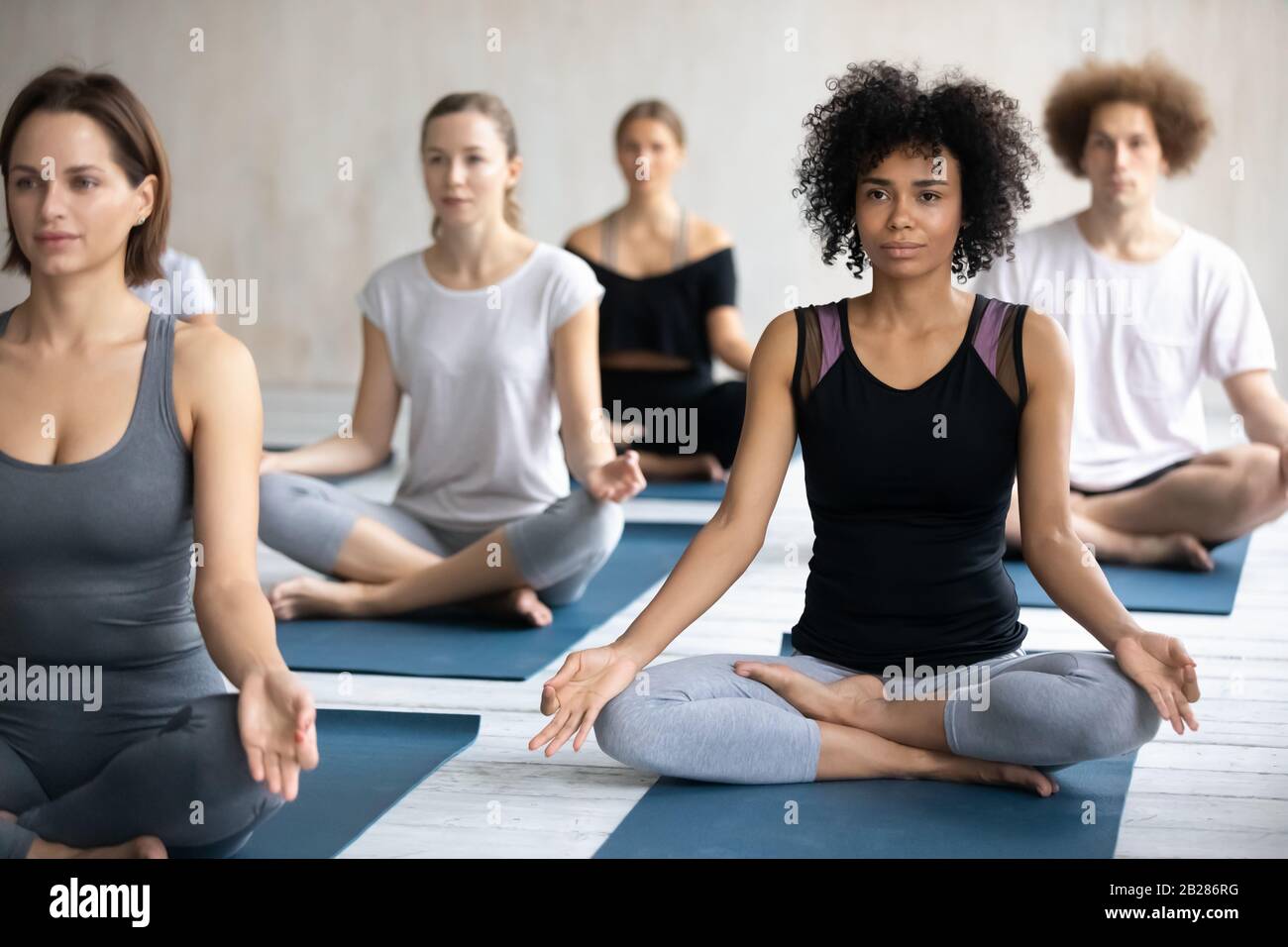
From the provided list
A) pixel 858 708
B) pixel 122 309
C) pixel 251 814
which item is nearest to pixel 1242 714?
pixel 858 708

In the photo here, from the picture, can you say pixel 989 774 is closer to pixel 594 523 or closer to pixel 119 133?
pixel 594 523

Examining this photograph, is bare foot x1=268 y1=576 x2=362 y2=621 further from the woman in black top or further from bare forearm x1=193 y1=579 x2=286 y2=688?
the woman in black top

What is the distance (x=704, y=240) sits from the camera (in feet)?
16.2

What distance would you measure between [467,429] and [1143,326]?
160 cm

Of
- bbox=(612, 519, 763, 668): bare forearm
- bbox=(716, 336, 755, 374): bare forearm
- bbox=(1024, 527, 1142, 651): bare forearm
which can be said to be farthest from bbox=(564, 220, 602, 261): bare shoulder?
bbox=(1024, 527, 1142, 651): bare forearm

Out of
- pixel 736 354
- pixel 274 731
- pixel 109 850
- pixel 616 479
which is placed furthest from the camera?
pixel 736 354

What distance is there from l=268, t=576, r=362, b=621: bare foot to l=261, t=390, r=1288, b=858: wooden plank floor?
1.26ft

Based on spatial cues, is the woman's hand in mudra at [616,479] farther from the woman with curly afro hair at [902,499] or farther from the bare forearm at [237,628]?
Answer: the bare forearm at [237,628]

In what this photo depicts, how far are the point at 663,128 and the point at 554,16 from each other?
294 centimetres

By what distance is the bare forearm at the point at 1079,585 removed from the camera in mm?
2041

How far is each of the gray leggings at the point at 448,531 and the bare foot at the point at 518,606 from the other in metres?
0.03

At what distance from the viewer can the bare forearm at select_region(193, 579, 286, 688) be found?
1685mm

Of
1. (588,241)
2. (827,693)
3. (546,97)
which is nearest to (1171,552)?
(827,693)

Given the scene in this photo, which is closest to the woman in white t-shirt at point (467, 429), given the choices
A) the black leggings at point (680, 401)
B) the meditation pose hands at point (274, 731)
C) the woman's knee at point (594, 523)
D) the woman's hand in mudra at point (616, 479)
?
the woman's knee at point (594, 523)
